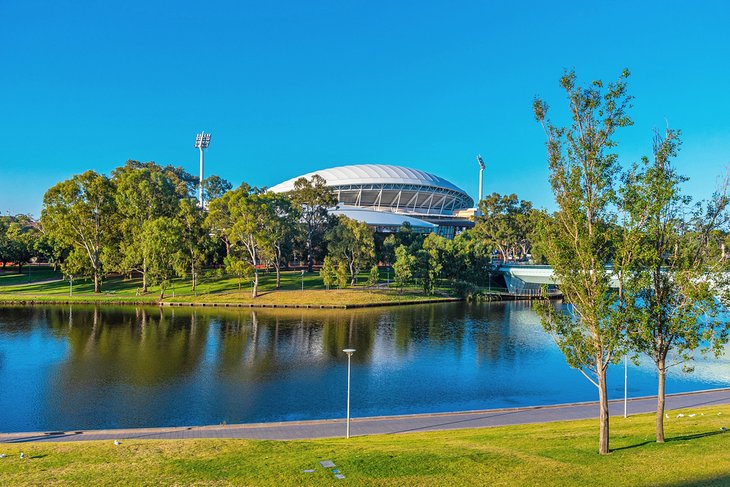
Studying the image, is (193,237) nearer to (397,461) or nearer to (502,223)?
(502,223)

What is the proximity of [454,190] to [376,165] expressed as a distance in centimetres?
2290

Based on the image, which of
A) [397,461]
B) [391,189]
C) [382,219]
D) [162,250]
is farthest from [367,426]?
[391,189]

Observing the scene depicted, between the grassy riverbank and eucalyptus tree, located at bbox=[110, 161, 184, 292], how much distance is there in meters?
3.98

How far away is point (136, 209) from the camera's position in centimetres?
7594

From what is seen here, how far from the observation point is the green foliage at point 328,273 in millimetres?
69812

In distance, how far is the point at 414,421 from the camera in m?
22.3

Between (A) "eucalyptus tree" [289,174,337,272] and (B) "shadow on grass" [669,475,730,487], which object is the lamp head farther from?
(B) "shadow on grass" [669,475,730,487]

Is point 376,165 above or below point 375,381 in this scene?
above

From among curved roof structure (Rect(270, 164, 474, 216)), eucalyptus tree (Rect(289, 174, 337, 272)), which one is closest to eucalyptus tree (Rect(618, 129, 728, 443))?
eucalyptus tree (Rect(289, 174, 337, 272))

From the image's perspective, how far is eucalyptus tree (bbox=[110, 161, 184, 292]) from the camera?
7250 cm

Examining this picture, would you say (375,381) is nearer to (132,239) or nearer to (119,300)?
(119,300)

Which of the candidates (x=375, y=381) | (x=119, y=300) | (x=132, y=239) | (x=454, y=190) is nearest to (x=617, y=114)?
(x=375, y=381)

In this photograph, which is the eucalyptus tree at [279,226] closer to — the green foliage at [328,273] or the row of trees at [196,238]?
the row of trees at [196,238]

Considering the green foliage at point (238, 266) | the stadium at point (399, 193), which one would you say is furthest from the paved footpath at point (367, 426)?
the stadium at point (399, 193)
